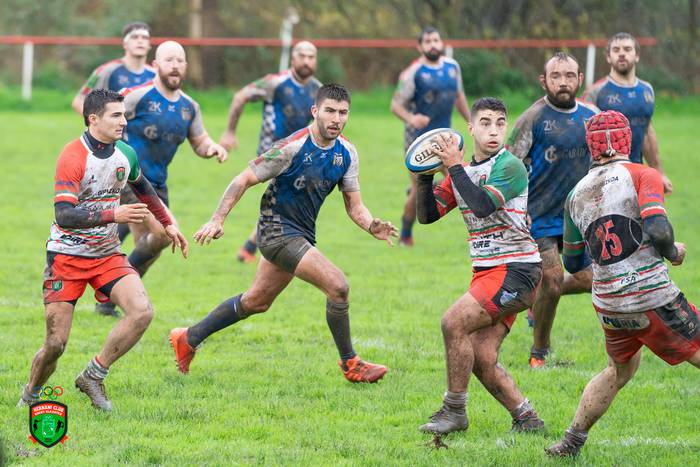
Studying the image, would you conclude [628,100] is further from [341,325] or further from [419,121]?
[341,325]

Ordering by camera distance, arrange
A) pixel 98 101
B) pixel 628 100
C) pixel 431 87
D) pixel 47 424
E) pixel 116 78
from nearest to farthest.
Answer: pixel 47 424 < pixel 98 101 < pixel 628 100 < pixel 116 78 < pixel 431 87

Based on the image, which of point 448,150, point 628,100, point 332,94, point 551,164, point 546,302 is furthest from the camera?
point 628,100

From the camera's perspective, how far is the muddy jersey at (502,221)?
6574mm

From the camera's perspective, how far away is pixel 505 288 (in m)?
6.55

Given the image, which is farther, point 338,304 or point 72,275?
point 338,304

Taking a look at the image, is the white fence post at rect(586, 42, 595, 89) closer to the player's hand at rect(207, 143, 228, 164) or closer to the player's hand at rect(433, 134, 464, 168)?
the player's hand at rect(207, 143, 228, 164)

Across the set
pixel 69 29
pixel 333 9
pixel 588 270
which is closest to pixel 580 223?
pixel 588 270

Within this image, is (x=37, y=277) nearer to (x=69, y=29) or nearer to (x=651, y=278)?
(x=651, y=278)

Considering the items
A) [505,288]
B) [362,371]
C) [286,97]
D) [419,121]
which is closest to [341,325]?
[362,371]

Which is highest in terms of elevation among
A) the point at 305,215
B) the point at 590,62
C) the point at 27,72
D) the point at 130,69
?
the point at 590,62

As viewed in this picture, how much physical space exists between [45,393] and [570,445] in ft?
10.5

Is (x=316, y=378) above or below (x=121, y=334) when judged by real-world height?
below

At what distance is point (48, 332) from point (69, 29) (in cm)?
2689

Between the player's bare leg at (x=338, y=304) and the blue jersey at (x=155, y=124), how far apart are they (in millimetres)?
2669
